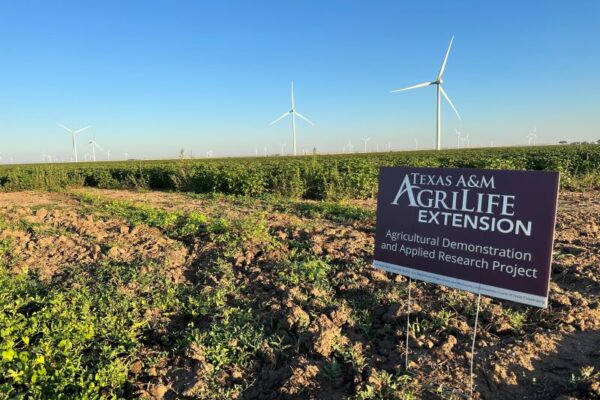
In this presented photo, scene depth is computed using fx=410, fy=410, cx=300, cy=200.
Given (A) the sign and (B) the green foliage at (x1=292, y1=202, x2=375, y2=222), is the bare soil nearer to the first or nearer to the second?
(A) the sign

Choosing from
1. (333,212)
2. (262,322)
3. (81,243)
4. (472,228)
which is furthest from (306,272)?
(333,212)

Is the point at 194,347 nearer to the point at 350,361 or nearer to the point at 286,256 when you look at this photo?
the point at 350,361

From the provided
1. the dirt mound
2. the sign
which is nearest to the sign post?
the sign

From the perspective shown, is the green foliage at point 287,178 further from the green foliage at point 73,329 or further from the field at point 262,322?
the green foliage at point 73,329

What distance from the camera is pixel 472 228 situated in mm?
2889

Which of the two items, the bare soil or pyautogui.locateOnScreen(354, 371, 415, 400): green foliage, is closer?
Result: pyautogui.locateOnScreen(354, 371, 415, 400): green foliage

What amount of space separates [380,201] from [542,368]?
65.9 inches

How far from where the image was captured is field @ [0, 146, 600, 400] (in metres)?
2.96

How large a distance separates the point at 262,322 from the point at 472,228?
6.59 feet

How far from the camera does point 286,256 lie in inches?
210

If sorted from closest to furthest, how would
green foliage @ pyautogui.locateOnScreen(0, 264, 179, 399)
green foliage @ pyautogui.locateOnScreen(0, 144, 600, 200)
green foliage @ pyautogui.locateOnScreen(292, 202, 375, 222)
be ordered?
green foliage @ pyautogui.locateOnScreen(0, 264, 179, 399) → green foliage @ pyautogui.locateOnScreen(292, 202, 375, 222) → green foliage @ pyautogui.locateOnScreen(0, 144, 600, 200)

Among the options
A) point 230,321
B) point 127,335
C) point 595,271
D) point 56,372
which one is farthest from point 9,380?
point 595,271

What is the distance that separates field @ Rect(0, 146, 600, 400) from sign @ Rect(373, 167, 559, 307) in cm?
67

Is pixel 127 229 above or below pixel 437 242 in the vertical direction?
below
